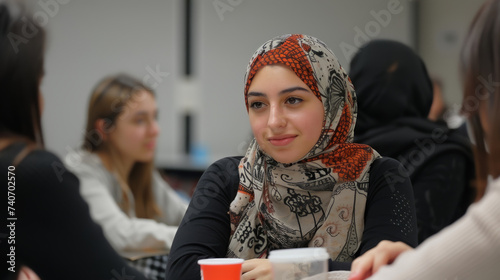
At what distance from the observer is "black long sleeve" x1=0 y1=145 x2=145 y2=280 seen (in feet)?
4.25

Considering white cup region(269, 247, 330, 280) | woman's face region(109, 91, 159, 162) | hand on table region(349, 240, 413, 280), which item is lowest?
woman's face region(109, 91, 159, 162)

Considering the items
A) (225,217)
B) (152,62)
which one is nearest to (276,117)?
(225,217)

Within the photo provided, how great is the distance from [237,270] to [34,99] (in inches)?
29.2

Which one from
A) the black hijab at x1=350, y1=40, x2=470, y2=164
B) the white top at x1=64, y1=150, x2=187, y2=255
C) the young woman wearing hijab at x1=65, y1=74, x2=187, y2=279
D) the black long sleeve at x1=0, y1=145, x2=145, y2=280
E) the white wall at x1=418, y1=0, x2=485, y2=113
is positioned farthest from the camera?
the white wall at x1=418, y1=0, x2=485, y2=113

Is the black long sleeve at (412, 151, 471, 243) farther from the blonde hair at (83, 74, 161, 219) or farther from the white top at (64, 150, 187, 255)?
the blonde hair at (83, 74, 161, 219)

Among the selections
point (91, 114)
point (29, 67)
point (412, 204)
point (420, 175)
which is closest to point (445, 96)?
point (420, 175)

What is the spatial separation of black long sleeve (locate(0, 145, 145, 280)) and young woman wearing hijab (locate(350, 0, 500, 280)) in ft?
2.34

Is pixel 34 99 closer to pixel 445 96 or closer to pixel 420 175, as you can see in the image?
pixel 420 175

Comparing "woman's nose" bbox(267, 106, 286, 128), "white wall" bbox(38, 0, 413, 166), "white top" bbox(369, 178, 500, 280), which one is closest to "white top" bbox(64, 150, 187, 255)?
"woman's nose" bbox(267, 106, 286, 128)

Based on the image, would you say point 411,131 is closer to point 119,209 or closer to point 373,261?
point 373,261

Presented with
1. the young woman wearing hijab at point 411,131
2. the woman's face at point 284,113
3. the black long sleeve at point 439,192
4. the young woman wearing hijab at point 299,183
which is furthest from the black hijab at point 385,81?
the woman's face at point 284,113

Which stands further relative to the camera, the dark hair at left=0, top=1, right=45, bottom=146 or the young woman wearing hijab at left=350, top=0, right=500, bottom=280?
the dark hair at left=0, top=1, right=45, bottom=146

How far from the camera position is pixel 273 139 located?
112cm

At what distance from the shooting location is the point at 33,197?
52.0 inches
